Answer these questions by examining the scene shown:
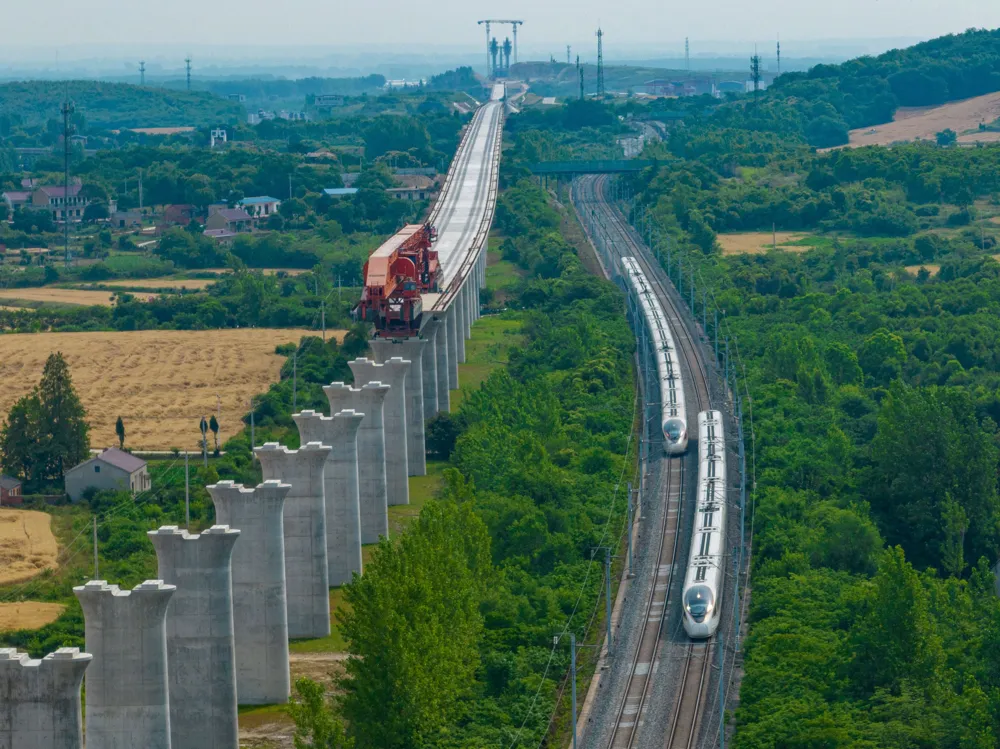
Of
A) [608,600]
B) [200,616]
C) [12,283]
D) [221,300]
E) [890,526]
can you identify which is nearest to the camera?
[200,616]

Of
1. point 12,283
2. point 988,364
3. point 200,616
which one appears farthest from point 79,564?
point 12,283

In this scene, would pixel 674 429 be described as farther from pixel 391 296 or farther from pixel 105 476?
pixel 105 476

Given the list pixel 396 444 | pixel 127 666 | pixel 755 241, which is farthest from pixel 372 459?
pixel 755 241

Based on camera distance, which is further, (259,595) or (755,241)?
(755,241)

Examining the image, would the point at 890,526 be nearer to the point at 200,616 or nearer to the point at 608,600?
the point at 608,600

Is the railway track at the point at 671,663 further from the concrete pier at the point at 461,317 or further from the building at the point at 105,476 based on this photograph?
the concrete pier at the point at 461,317

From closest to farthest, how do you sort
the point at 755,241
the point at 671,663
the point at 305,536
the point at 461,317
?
the point at 671,663 → the point at 305,536 → the point at 461,317 → the point at 755,241

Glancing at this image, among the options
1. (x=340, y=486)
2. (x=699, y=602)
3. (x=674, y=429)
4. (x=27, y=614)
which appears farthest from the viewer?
(x=674, y=429)
